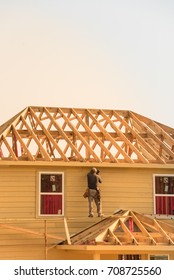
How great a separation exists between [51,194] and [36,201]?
0.69 meters

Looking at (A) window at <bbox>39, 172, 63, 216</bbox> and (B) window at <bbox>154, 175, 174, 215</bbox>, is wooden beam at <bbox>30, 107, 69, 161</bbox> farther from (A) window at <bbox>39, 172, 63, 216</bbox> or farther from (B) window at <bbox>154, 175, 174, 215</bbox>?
(B) window at <bbox>154, 175, 174, 215</bbox>

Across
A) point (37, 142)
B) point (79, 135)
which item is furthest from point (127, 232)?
point (79, 135)

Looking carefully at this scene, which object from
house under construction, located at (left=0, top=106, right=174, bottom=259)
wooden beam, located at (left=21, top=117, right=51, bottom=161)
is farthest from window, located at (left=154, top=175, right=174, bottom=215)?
wooden beam, located at (left=21, top=117, right=51, bottom=161)

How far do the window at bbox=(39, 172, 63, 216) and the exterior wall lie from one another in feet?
0.68

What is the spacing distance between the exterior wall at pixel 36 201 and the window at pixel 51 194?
0.21m

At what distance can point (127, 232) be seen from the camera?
27297 millimetres

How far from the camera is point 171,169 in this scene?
31594mm

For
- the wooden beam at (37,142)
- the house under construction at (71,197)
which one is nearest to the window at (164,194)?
the house under construction at (71,197)

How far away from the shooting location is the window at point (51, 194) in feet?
99.5

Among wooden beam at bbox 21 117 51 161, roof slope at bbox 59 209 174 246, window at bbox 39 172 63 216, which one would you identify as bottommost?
roof slope at bbox 59 209 174 246

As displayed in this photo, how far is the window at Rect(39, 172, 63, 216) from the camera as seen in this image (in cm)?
3031
